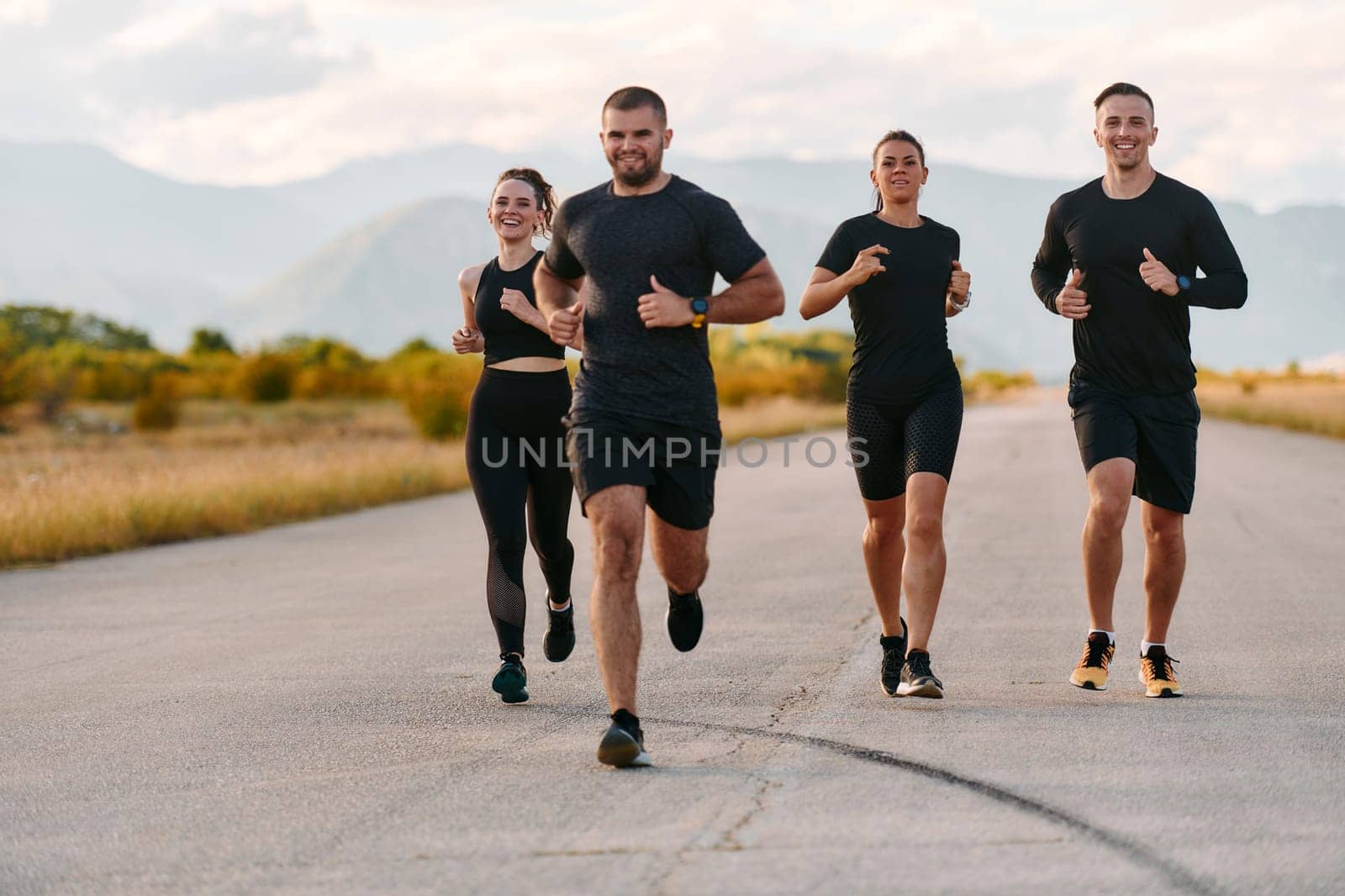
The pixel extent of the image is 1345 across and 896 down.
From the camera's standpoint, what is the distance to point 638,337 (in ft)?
19.5

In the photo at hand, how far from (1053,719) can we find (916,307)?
176 cm

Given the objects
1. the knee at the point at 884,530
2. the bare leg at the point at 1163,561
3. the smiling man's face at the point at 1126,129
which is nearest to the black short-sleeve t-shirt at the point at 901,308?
the knee at the point at 884,530

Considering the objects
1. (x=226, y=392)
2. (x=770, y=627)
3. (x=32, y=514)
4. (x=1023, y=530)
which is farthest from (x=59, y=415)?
(x=770, y=627)

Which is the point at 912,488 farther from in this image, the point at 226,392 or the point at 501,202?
the point at 226,392

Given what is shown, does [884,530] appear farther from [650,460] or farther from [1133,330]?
[650,460]

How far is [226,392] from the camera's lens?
6109cm

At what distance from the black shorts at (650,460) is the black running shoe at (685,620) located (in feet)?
1.87

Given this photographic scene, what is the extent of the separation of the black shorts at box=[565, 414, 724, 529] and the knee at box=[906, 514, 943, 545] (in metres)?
1.21

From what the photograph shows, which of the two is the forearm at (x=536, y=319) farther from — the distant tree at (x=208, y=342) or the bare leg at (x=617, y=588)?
the distant tree at (x=208, y=342)

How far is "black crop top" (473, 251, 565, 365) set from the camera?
7223 mm

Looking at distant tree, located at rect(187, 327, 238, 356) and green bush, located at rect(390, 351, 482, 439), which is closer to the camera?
green bush, located at rect(390, 351, 482, 439)

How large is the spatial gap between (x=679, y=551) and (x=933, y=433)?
4.33ft

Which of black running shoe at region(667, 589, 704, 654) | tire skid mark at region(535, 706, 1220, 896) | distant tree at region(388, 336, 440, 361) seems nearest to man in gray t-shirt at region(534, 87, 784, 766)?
black running shoe at region(667, 589, 704, 654)

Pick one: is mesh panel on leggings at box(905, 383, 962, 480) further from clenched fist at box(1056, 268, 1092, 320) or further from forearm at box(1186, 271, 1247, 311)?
forearm at box(1186, 271, 1247, 311)
